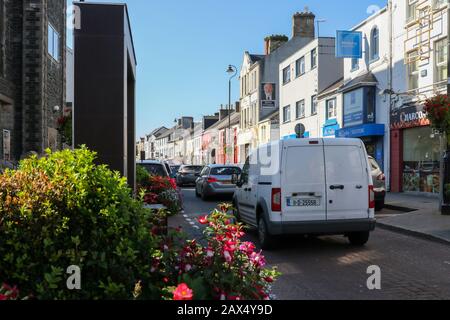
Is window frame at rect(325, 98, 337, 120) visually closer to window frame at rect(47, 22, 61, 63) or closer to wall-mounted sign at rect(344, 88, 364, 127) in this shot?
wall-mounted sign at rect(344, 88, 364, 127)

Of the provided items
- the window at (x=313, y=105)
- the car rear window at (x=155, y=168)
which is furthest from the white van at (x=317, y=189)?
the window at (x=313, y=105)

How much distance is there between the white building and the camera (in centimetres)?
3162

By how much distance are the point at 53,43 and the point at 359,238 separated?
16.8m

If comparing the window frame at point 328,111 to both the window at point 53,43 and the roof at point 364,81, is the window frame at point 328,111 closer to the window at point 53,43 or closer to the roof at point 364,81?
the roof at point 364,81

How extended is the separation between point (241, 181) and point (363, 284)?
4.89 metres

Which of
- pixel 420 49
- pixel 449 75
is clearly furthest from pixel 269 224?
pixel 420 49

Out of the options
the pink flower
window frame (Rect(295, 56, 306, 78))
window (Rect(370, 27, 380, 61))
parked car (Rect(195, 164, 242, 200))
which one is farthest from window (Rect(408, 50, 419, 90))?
the pink flower

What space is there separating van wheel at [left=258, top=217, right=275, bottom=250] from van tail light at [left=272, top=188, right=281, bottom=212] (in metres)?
0.46

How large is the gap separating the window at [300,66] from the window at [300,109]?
2.15m

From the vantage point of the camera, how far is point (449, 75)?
12.8 meters

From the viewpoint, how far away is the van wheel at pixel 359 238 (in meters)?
8.77

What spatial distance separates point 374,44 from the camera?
23891 millimetres

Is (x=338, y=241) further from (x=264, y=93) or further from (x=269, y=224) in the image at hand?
(x=264, y=93)

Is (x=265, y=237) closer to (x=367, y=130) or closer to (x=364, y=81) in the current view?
(x=367, y=130)
